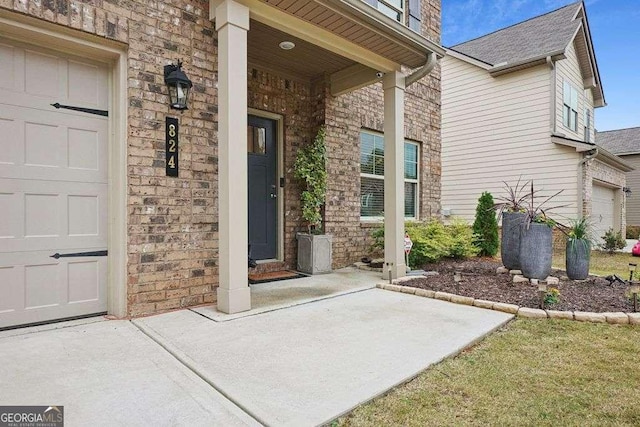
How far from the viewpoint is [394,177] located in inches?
199

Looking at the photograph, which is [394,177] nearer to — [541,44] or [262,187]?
[262,187]

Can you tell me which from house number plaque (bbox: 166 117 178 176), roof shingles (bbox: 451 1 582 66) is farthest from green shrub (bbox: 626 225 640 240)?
house number plaque (bbox: 166 117 178 176)

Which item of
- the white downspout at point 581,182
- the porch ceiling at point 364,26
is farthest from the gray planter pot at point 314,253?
the white downspout at point 581,182

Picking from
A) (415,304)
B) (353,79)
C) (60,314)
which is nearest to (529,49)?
(353,79)

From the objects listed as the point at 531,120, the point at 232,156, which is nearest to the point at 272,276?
the point at 232,156

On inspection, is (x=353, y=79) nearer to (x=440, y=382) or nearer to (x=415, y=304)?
(x=415, y=304)

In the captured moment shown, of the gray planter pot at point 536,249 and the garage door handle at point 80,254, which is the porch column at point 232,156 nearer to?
the garage door handle at point 80,254

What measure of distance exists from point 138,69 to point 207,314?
2364mm

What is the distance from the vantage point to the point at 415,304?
12.8ft

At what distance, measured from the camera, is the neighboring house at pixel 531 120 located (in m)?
9.48

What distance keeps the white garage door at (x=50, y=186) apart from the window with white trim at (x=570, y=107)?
11.5 meters

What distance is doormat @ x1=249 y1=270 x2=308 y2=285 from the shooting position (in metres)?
Answer: 4.93

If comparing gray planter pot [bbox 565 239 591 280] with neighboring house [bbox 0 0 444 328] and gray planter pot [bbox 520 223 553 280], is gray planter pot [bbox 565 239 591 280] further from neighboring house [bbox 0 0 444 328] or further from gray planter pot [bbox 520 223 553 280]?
neighboring house [bbox 0 0 444 328]

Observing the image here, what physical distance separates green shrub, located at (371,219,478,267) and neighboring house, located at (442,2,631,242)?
3.67 m
